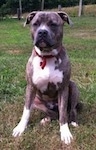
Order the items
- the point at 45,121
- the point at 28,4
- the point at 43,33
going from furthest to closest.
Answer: the point at 28,4 < the point at 45,121 < the point at 43,33

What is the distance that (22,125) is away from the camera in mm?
4652

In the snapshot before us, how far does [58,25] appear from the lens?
4.45m

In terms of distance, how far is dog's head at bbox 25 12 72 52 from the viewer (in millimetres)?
4344

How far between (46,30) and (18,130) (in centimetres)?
104

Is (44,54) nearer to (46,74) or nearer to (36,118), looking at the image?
(46,74)

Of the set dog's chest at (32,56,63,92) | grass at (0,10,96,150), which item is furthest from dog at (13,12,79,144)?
grass at (0,10,96,150)

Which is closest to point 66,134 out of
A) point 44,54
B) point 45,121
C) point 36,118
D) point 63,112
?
point 63,112

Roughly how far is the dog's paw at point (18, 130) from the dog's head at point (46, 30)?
0.81m

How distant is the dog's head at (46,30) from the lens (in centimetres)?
434

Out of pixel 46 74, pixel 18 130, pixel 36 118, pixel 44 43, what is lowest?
pixel 36 118

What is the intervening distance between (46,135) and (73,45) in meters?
9.91


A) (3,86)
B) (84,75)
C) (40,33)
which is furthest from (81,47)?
(40,33)

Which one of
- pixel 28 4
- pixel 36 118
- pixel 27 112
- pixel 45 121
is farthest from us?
pixel 28 4

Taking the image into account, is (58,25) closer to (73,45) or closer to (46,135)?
(46,135)
